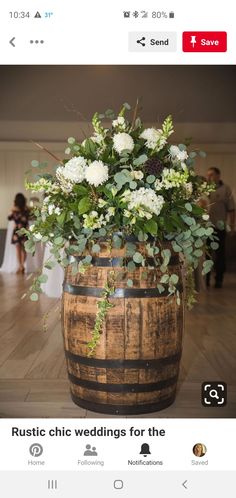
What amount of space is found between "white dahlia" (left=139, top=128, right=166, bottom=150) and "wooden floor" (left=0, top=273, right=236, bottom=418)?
3.39 ft

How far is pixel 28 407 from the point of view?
2443mm

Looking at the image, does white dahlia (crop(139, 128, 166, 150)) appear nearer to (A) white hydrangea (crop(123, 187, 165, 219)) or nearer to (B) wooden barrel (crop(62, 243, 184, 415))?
(A) white hydrangea (crop(123, 187, 165, 219))

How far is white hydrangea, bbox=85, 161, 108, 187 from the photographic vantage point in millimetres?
2104

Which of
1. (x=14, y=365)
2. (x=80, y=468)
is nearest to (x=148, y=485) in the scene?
(x=80, y=468)

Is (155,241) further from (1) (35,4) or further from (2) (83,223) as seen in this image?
(1) (35,4)

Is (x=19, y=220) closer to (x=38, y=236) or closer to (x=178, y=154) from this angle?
(x=38, y=236)

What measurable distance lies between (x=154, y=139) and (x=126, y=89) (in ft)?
26.0

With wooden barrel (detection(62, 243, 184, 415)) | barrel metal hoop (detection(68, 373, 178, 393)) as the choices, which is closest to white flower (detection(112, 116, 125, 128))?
wooden barrel (detection(62, 243, 184, 415))

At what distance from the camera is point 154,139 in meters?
2.28

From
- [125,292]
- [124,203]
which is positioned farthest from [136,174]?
[125,292]

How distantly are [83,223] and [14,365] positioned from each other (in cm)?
137

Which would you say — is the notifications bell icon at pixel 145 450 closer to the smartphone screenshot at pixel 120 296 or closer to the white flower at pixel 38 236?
the smartphone screenshot at pixel 120 296

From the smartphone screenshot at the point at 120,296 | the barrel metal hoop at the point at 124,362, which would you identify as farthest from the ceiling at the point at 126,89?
the barrel metal hoop at the point at 124,362

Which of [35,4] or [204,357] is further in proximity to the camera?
[204,357]
